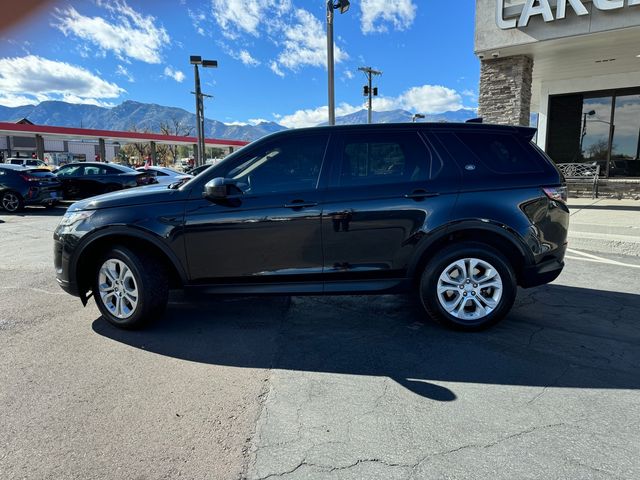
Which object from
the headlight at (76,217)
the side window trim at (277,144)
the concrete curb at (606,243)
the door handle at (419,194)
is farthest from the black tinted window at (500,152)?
the concrete curb at (606,243)

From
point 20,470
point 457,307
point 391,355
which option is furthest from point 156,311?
point 457,307

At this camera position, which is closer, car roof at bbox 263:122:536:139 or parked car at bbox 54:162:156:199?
car roof at bbox 263:122:536:139

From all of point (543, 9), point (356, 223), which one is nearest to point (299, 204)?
point (356, 223)

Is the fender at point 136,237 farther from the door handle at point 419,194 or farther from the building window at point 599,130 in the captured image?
the building window at point 599,130

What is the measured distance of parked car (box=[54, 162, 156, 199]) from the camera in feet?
47.7

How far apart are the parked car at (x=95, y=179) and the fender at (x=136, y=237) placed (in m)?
11.4

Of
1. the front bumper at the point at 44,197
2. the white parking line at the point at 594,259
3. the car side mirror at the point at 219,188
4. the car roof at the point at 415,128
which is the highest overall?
the car roof at the point at 415,128

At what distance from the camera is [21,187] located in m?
13.1

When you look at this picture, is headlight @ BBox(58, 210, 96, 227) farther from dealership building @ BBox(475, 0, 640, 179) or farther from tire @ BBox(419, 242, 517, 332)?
dealership building @ BBox(475, 0, 640, 179)

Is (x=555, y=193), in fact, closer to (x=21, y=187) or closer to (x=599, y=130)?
(x=21, y=187)

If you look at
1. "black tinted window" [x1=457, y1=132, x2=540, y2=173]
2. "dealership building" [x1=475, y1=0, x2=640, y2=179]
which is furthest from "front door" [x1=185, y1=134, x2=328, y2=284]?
"dealership building" [x1=475, y1=0, x2=640, y2=179]

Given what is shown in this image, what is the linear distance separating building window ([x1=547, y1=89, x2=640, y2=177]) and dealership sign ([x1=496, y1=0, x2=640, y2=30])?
6979 millimetres

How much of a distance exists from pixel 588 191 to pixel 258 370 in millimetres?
14078

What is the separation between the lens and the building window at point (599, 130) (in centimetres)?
1539
